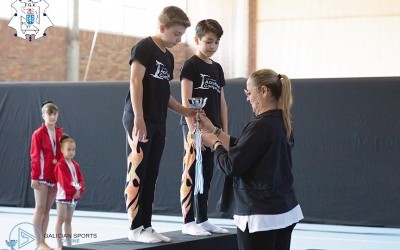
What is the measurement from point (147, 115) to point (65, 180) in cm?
216

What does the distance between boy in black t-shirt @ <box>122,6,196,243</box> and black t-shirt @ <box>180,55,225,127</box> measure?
44 centimetres

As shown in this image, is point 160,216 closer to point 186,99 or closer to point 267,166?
point 186,99

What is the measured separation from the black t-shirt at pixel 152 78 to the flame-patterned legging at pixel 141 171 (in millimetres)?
62

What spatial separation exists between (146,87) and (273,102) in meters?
1.05

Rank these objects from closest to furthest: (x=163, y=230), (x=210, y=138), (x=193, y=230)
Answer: (x=210, y=138)
(x=193, y=230)
(x=163, y=230)

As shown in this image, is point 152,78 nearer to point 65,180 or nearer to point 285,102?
point 285,102

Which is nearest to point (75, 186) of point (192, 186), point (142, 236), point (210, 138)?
point (192, 186)

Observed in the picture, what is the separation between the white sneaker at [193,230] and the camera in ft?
15.1

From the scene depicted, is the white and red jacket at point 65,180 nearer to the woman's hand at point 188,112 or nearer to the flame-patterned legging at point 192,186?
the flame-patterned legging at point 192,186

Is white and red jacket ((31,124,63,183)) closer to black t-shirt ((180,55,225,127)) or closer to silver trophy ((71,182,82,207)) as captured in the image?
silver trophy ((71,182,82,207))

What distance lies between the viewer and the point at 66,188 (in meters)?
5.93

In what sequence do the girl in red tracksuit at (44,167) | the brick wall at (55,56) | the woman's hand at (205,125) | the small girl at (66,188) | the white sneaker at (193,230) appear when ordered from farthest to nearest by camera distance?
the brick wall at (55,56), the girl in red tracksuit at (44,167), the small girl at (66,188), the white sneaker at (193,230), the woman's hand at (205,125)

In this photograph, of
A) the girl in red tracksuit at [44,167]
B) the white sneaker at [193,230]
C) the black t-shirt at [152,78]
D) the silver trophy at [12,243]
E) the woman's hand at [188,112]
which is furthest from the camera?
the silver trophy at [12,243]

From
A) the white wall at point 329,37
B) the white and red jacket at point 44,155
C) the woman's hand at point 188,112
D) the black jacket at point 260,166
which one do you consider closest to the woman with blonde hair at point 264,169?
the black jacket at point 260,166
